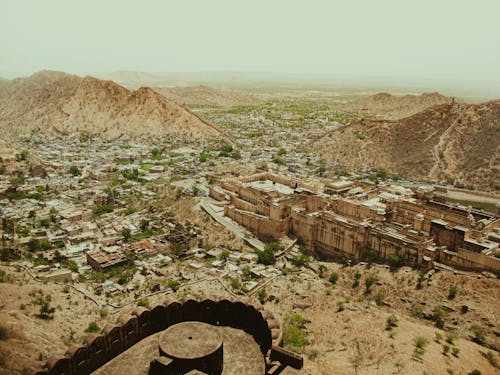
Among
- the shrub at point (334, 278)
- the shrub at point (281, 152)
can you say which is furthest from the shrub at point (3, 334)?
the shrub at point (281, 152)

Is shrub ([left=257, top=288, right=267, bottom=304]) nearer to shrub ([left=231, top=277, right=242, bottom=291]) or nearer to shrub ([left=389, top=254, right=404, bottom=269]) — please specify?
shrub ([left=231, top=277, right=242, bottom=291])

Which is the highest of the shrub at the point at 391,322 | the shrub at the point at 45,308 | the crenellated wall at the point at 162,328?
the crenellated wall at the point at 162,328

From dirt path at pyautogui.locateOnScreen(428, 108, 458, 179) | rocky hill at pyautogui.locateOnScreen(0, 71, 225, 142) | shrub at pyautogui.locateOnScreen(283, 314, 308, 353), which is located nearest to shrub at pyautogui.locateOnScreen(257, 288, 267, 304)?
shrub at pyautogui.locateOnScreen(283, 314, 308, 353)

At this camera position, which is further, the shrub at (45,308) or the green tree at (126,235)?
the green tree at (126,235)

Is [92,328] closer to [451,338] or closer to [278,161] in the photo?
[451,338]

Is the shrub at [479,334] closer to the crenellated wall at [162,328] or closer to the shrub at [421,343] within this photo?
the shrub at [421,343]
